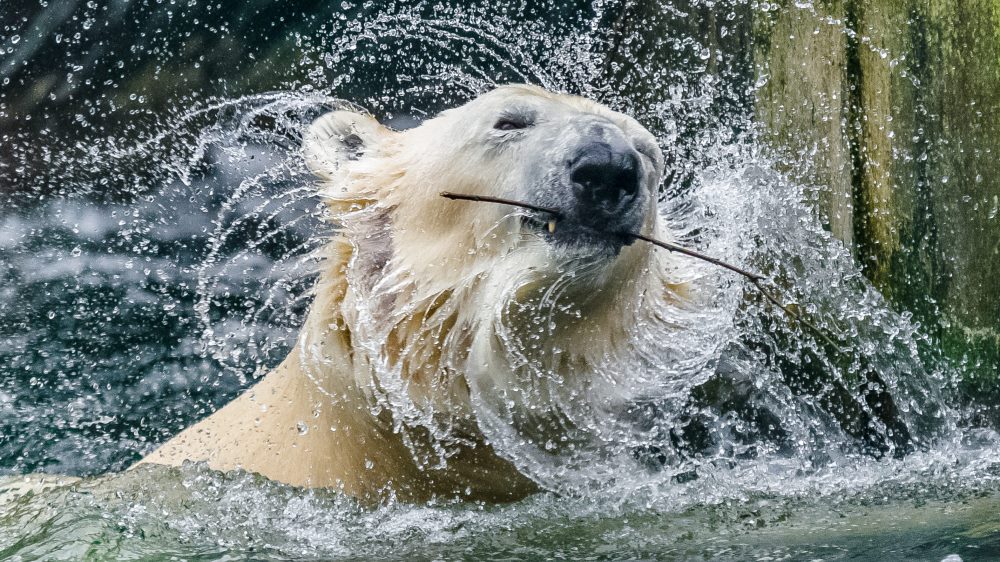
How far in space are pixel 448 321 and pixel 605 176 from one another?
0.69m

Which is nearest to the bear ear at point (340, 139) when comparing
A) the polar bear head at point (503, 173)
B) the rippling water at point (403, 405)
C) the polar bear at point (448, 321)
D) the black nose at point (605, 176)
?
the polar bear head at point (503, 173)

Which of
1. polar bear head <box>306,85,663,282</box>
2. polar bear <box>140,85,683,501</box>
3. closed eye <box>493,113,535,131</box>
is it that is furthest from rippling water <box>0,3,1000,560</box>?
closed eye <box>493,113,535,131</box>

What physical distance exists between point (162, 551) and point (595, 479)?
136 cm

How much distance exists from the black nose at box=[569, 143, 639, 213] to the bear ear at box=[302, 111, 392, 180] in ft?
3.16

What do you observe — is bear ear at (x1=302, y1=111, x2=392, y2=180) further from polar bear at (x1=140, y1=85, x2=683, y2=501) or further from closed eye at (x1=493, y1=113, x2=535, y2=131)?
closed eye at (x1=493, y1=113, x2=535, y2=131)

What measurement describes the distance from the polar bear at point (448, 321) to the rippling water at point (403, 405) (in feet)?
0.37

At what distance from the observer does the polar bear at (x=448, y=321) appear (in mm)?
2777

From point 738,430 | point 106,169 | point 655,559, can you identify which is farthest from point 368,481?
point 106,169

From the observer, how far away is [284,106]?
4180 mm

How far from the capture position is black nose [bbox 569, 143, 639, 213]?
2516 millimetres

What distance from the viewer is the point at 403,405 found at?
2.89 meters

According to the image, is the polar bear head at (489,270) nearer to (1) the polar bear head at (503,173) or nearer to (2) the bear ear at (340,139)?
(1) the polar bear head at (503,173)

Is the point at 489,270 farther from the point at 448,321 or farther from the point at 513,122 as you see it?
the point at 513,122

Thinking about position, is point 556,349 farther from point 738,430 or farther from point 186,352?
point 186,352
